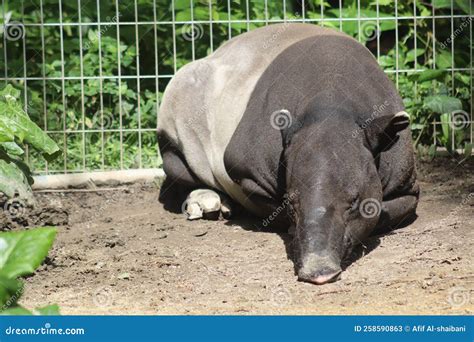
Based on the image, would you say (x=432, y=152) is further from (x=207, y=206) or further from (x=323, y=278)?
(x=323, y=278)

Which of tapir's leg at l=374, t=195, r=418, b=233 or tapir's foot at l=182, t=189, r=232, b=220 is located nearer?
tapir's leg at l=374, t=195, r=418, b=233

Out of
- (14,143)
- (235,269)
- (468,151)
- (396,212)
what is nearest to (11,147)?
(14,143)

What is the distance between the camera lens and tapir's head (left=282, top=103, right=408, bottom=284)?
5.18 metres

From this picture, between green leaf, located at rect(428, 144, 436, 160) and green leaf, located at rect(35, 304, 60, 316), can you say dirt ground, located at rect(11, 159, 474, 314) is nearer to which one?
green leaf, located at rect(428, 144, 436, 160)

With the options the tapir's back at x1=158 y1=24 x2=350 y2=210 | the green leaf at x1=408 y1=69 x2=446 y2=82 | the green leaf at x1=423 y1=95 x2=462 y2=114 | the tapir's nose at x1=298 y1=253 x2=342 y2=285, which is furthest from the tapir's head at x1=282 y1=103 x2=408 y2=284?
the green leaf at x1=408 y1=69 x2=446 y2=82

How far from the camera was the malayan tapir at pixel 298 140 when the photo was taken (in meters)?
5.42

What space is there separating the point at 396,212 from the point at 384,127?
0.62 meters

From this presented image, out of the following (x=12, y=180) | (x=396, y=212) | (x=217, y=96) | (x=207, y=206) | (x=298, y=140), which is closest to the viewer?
(x=12, y=180)

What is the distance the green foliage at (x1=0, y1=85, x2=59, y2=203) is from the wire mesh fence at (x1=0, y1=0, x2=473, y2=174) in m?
1.94

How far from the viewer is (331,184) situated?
213 inches

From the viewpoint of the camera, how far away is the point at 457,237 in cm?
584

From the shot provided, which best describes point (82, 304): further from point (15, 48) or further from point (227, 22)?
point (15, 48)

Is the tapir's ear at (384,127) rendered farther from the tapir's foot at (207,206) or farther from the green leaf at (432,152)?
the green leaf at (432,152)

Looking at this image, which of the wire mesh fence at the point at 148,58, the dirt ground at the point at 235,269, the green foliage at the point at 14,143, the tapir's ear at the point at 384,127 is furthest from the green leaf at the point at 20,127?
Result: the wire mesh fence at the point at 148,58
